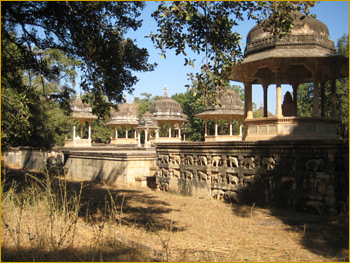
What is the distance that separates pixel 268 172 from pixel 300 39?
18.6 feet

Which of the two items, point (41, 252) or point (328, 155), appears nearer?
point (41, 252)

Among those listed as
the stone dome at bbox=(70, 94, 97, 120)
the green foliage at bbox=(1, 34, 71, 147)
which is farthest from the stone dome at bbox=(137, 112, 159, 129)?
the green foliage at bbox=(1, 34, 71, 147)

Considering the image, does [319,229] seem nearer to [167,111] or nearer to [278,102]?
[278,102]

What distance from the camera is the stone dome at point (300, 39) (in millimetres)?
11266

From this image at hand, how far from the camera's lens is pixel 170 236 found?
5531 millimetres

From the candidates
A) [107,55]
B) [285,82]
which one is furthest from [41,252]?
[285,82]

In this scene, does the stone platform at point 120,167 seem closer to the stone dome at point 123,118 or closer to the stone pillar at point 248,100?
the stone pillar at point 248,100

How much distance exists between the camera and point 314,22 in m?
11.7

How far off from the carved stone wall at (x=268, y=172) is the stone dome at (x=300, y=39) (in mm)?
4484

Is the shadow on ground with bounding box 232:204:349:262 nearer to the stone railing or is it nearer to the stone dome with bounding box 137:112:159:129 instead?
the stone railing

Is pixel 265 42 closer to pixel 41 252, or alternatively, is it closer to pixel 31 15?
pixel 31 15

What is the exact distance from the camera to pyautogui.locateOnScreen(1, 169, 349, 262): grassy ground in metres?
4.40

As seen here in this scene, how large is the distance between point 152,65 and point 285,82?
303 inches

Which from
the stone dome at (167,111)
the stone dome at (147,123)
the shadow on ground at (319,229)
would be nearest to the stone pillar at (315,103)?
the shadow on ground at (319,229)
